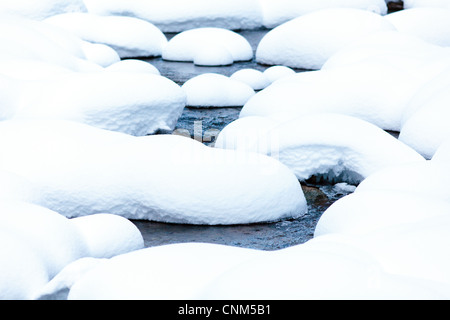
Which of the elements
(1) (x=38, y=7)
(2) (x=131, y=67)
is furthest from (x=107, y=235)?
(1) (x=38, y=7)

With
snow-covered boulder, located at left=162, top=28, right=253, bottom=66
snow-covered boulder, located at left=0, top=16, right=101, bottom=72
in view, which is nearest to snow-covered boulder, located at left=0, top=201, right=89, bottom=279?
snow-covered boulder, located at left=0, top=16, right=101, bottom=72

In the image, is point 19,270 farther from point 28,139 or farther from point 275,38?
point 275,38

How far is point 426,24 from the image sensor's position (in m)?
6.81

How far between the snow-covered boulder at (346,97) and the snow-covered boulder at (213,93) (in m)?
0.47

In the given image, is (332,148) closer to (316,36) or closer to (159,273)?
(159,273)

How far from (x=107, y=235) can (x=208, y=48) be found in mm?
3981

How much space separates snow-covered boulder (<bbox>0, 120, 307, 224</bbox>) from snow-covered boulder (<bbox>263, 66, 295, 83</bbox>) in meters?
2.69

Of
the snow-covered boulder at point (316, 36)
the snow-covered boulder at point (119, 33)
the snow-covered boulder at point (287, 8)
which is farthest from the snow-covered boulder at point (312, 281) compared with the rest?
the snow-covered boulder at point (287, 8)

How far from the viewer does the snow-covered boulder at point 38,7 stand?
6.61 meters

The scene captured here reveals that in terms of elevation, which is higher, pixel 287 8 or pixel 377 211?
pixel 377 211

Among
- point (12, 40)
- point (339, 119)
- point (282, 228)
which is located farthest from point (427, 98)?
point (12, 40)

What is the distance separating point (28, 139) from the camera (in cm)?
321

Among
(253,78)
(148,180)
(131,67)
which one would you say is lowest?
(253,78)
